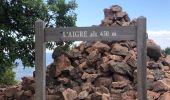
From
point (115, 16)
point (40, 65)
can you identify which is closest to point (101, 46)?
point (115, 16)

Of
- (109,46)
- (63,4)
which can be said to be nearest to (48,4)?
(63,4)

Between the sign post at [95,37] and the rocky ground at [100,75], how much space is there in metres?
4.30

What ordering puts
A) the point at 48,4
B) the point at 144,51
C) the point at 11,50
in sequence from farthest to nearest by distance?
the point at 48,4
the point at 11,50
the point at 144,51

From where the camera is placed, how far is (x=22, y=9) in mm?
19469

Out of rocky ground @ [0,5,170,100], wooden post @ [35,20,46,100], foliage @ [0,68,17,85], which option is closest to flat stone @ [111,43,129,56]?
rocky ground @ [0,5,170,100]

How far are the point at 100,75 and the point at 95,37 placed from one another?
588 centimetres

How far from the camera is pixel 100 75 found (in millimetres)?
18891

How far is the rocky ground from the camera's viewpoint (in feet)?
58.7

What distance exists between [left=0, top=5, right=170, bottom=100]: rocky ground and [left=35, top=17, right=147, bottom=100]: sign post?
430cm

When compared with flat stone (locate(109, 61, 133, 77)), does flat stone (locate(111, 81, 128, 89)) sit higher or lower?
lower

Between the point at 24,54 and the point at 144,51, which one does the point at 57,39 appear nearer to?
the point at 144,51

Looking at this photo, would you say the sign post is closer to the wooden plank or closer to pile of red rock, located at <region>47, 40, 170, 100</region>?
the wooden plank

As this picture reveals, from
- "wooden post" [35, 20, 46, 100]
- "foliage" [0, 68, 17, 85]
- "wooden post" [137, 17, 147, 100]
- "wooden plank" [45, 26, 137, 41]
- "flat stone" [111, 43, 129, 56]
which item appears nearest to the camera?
"wooden post" [137, 17, 147, 100]

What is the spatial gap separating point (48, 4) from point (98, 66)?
355cm
